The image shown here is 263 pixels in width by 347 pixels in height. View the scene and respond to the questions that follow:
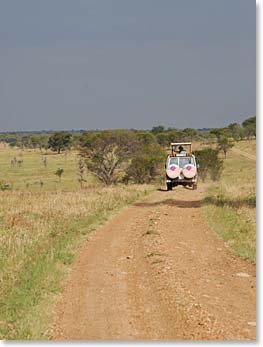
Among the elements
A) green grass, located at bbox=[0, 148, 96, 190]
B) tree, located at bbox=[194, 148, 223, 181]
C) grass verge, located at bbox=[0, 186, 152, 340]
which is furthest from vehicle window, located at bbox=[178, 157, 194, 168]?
green grass, located at bbox=[0, 148, 96, 190]

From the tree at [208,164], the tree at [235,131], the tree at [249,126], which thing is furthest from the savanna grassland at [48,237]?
the tree at [235,131]

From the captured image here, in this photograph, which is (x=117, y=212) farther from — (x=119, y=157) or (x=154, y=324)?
(x=119, y=157)

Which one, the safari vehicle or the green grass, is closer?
the safari vehicle

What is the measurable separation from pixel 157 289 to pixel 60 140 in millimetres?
78371

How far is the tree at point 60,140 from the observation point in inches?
3258

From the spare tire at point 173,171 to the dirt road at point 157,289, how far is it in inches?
359

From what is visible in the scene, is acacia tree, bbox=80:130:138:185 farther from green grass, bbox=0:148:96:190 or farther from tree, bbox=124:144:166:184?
green grass, bbox=0:148:96:190

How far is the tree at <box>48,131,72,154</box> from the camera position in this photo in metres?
82.8

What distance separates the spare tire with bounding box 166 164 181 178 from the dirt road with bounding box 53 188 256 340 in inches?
359

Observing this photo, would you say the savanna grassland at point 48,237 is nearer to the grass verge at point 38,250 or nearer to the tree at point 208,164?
the grass verge at point 38,250

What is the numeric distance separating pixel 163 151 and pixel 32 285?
36136 mm

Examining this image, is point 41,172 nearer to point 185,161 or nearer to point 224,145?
point 224,145

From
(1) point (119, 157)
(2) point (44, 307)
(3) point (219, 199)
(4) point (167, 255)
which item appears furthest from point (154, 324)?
(1) point (119, 157)

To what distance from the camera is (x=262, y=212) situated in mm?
6355
